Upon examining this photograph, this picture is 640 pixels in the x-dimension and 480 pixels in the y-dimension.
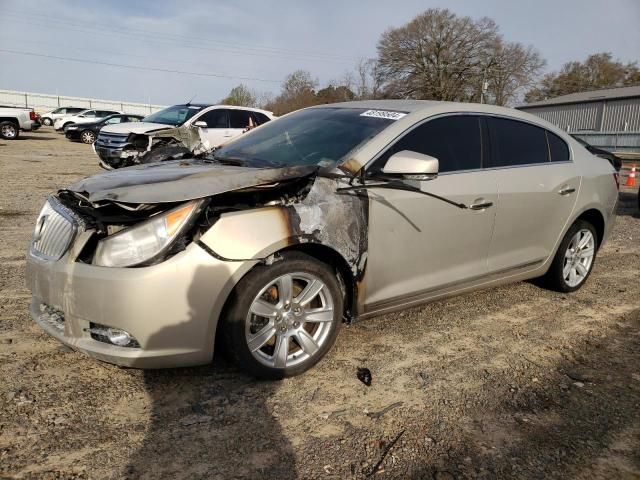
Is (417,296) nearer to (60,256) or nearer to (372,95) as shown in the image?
(60,256)

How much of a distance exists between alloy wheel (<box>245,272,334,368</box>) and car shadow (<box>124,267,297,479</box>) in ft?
0.67

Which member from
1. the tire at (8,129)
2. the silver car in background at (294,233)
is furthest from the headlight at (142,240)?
the tire at (8,129)

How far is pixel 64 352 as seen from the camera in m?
3.18

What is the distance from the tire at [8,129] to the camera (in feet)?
72.8

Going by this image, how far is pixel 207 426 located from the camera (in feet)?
8.40

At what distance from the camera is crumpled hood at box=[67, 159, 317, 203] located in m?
2.59

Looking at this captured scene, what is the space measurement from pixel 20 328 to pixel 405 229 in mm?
2680

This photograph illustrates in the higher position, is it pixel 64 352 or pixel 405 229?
pixel 405 229

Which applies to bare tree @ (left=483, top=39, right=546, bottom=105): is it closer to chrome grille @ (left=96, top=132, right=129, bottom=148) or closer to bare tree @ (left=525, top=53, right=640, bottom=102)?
bare tree @ (left=525, top=53, right=640, bottom=102)

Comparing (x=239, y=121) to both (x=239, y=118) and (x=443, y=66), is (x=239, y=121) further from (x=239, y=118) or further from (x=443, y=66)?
(x=443, y=66)

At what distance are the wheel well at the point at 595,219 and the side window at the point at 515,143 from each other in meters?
0.78

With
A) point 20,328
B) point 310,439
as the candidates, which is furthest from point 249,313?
point 20,328

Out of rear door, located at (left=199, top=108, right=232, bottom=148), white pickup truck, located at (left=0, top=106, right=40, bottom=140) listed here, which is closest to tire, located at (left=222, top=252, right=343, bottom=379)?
rear door, located at (left=199, top=108, right=232, bottom=148)

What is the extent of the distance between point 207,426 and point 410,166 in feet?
5.96
